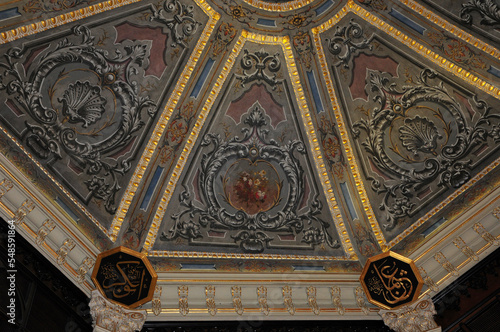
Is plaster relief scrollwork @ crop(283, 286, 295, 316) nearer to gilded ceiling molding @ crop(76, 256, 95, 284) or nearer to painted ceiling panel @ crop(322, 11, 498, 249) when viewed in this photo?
painted ceiling panel @ crop(322, 11, 498, 249)

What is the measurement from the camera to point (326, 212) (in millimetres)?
10789

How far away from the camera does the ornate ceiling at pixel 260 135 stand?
938 cm

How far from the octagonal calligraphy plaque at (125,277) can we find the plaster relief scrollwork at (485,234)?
5.17 meters

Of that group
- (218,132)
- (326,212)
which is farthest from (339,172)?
(218,132)

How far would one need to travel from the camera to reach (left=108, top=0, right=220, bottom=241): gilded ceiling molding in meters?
10.0

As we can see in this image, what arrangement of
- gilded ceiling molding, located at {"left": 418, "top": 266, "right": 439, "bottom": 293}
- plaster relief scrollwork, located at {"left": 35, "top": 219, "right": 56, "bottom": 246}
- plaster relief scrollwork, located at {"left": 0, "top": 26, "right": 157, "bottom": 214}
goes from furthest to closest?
gilded ceiling molding, located at {"left": 418, "top": 266, "right": 439, "bottom": 293}, plaster relief scrollwork, located at {"left": 0, "top": 26, "right": 157, "bottom": 214}, plaster relief scrollwork, located at {"left": 35, "top": 219, "right": 56, "bottom": 246}

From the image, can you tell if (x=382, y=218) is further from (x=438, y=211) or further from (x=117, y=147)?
(x=117, y=147)

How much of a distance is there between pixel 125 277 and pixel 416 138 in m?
5.54

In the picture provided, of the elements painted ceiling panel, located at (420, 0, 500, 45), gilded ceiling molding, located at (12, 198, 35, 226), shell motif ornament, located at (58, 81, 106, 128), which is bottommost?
gilded ceiling molding, located at (12, 198, 35, 226)

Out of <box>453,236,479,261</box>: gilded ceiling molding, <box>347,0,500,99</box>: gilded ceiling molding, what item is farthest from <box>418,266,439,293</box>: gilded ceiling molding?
<box>347,0,500,99</box>: gilded ceiling molding

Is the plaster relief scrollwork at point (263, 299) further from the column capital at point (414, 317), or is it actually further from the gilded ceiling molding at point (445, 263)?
the gilded ceiling molding at point (445, 263)

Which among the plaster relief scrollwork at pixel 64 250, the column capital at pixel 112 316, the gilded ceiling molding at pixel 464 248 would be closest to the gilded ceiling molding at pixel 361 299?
the gilded ceiling molding at pixel 464 248

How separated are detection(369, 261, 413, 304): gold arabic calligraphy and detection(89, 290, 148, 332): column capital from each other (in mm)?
3863

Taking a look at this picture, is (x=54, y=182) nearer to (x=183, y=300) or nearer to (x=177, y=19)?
(x=183, y=300)
